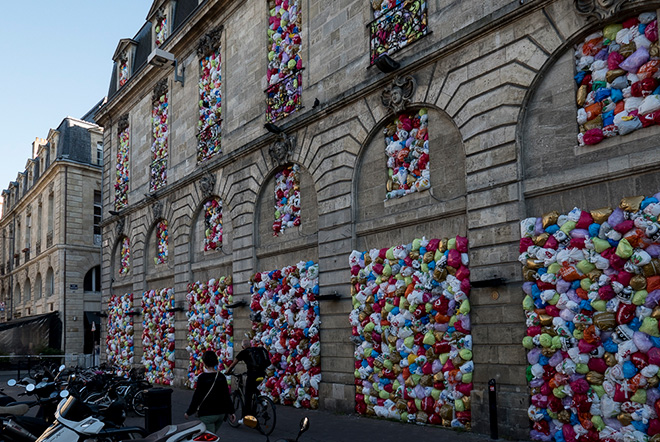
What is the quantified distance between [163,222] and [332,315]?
10.5 metres

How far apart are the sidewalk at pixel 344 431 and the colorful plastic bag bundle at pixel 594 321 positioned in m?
1.38

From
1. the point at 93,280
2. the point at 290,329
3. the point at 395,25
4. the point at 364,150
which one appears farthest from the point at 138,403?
the point at 93,280

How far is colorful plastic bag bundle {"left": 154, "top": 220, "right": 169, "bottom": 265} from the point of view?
21.3 metres

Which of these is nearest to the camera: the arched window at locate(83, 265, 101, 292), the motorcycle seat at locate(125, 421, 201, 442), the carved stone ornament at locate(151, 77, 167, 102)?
the motorcycle seat at locate(125, 421, 201, 442)

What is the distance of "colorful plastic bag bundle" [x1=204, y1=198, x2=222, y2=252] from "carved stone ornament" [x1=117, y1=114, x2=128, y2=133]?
883cm

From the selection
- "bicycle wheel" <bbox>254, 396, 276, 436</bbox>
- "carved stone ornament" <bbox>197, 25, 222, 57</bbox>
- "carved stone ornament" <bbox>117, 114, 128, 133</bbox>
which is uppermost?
"carved stone ornament" <bbox>197, 25, 222, 57</bbox>

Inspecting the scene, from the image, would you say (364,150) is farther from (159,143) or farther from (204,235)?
(159,143)

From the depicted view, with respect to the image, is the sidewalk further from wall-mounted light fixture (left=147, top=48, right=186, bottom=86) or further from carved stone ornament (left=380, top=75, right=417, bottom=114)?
wall-mounted light fixture (left=147, top=48, right=186, bottom=86)

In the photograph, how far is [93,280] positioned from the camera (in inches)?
1428

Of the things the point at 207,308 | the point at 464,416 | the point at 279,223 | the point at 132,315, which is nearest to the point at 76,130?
the point at 132,315

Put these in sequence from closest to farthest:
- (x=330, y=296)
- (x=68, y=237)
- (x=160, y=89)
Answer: (x=330, y=296), (x=160, y=89), (x=68, y=237)

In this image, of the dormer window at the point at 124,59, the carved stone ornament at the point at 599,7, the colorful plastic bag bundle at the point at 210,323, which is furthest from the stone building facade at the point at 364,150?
the dormer window at the point at 124,59

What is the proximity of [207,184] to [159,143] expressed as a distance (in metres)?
4.83

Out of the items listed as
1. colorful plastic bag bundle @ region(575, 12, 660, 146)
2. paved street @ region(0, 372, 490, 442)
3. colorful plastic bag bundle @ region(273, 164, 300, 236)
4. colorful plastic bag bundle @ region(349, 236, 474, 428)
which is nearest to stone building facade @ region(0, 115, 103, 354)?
colorful plastic bag bundle @ region(273, 164, 300, 236)
